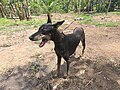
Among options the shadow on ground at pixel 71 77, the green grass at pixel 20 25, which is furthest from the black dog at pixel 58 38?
the green grass at pixel 20 25

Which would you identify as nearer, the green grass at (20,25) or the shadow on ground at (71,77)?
the shadow on ground at (71,77)

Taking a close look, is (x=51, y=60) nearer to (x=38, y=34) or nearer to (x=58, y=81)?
(x=58, y=81)

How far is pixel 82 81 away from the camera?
468 cm

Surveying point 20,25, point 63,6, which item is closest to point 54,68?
point 20,25

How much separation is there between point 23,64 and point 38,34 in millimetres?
2364

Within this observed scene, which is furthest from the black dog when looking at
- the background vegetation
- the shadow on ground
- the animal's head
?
the background vegetation

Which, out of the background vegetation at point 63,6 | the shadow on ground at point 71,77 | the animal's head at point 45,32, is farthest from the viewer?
the background vegetation at point 63,6

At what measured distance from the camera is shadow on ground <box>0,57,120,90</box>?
458 centimetres

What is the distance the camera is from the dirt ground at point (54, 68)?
464 centimetres

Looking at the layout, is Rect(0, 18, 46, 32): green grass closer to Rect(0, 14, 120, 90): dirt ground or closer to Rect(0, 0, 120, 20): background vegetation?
Rect(0, 14, 120, 90): dirt ground

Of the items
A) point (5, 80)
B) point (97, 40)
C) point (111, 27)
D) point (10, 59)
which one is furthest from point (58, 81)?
point (111, 27)

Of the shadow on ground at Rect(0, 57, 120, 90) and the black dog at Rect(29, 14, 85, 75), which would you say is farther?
the shadow on ground at Rect(0, 57, 120, 90)

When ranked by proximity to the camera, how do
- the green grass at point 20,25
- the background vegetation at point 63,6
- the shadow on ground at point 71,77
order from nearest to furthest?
the shadow on ground at point 71,77 < the green grass at point 20,25 < the background vegetation at point 63,6

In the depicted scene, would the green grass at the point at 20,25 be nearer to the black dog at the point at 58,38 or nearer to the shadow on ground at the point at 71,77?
the shadow on ground at the point at 71,77
